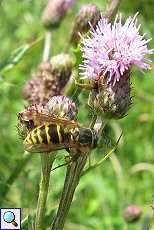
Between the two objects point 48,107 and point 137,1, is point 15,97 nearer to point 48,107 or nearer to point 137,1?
point 137,1

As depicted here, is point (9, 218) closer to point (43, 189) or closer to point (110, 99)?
point (43, 189)

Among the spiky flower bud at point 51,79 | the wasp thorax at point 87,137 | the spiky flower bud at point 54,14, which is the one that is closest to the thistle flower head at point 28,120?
the wasp thorax at point 87,137

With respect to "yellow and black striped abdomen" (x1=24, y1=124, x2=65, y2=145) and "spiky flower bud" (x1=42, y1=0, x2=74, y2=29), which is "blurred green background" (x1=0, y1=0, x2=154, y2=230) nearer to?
"spiky flower bud" (x1=42, y1=0, x2=74, y2=29)

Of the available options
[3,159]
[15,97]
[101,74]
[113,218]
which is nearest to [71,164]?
[101,74]

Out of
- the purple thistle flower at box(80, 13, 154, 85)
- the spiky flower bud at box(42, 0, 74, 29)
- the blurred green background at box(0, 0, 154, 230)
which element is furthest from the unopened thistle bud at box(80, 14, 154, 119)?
the spiky flower bud at box(42, 0, 74, 29)

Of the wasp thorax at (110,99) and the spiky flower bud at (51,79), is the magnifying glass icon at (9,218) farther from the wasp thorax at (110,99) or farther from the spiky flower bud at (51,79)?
the spiky flower bud at (51,79)

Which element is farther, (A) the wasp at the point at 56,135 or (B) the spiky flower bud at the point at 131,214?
(B) the spiky flower bud at the point at 131,214
